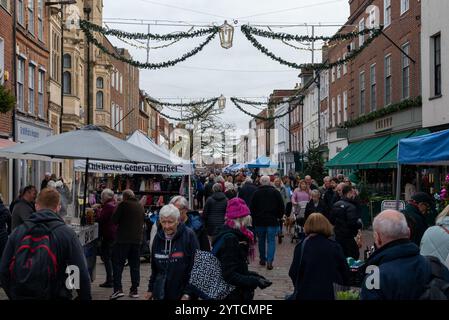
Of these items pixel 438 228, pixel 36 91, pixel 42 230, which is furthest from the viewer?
pixel 36 91

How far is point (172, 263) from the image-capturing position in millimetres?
6363

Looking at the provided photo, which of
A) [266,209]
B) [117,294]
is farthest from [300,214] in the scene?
[117,294]

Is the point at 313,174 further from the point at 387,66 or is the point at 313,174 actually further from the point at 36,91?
the point at 36,91

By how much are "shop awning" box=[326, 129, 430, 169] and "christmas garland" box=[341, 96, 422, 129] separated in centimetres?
96

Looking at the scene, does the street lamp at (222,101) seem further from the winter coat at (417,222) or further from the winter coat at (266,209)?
the winter coat at (417,222)

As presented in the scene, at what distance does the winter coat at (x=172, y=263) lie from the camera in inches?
250

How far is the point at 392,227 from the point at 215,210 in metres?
9.01

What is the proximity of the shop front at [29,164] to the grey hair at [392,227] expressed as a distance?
716 inches

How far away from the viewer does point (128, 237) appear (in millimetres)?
9758

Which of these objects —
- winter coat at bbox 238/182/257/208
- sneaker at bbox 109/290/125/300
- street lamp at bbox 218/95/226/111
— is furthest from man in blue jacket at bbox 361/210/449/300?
street lamp at bbox 218/95/226/111

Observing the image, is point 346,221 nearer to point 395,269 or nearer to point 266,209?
point 266,209

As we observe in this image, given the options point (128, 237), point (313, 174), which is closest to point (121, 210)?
point (128, 237)

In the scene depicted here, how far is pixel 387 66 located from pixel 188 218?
774 inches

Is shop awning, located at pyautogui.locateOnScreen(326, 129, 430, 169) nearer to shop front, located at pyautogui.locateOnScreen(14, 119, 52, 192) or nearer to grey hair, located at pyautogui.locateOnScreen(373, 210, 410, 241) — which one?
shop front, located at pyautogui.locateOnScreen(14, 119, 52, 192)
